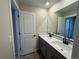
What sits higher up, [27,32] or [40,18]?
[40,18]

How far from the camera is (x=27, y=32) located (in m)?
2.55

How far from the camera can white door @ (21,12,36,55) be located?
2454mm

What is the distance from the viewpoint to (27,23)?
2.51m

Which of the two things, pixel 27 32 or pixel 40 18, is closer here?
pixel 27 32

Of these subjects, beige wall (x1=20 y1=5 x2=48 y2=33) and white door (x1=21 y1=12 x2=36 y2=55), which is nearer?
white door (x1=21 y1=12 x2=36 y2=55)

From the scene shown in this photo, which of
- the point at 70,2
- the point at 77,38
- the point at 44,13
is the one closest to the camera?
the point at 77,38

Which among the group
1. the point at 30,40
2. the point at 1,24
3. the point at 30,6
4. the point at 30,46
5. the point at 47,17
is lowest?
the point at 30,46

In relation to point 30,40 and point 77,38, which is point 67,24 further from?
point 30,40

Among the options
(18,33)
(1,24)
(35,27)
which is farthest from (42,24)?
(1,24)

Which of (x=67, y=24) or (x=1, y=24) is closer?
(x=1, y=24)

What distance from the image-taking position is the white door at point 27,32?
245 centimetres

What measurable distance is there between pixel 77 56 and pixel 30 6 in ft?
8.69

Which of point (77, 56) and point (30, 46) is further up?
point (77, 56)

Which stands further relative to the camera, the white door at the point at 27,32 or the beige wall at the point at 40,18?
the beige wall at the point at 40,18
